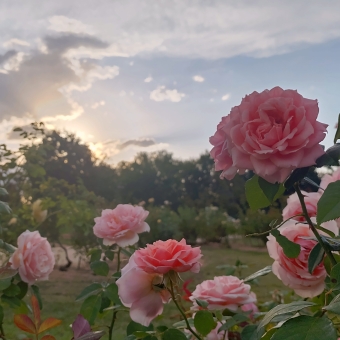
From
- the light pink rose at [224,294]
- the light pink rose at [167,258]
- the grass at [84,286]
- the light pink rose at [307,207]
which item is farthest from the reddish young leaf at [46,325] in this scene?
the grass at [84,286]

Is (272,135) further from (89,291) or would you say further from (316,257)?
(89,291)

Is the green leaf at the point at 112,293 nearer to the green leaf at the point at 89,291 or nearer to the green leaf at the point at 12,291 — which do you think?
the green leaf at the point at 89,291

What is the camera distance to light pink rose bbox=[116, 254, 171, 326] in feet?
1.48

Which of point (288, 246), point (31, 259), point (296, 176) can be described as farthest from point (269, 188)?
point (31, 259)

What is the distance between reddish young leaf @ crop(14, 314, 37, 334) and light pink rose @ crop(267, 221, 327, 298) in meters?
0.31

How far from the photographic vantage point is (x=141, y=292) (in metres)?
0.46

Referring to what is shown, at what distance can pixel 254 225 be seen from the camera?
186 inches

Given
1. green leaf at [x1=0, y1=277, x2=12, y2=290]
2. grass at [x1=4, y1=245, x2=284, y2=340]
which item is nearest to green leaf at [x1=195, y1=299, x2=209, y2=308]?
green leaf at [x1=0, y1=277, x2=12, y2=290]

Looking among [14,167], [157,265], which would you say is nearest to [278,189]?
[157,265]

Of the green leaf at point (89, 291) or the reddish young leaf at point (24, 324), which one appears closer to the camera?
the reddish young leaf at point (24, 324)

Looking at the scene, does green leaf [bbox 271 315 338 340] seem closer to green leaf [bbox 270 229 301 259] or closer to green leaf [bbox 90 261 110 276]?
green leaf [bbox 270 229 301 259]

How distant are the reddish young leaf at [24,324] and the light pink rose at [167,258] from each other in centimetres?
14

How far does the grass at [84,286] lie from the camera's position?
2166mm

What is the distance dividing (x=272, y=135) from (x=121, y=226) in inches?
18.8
